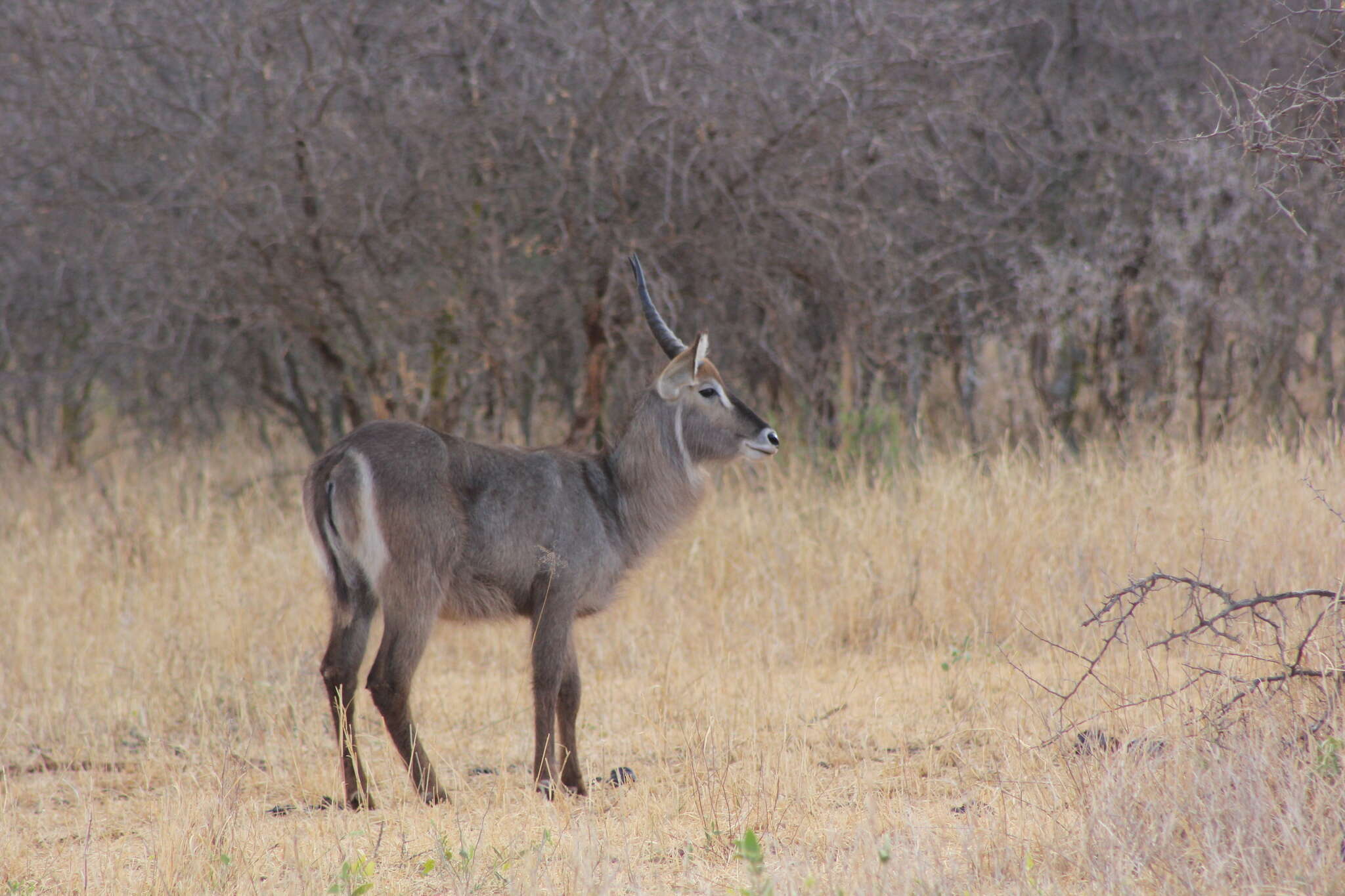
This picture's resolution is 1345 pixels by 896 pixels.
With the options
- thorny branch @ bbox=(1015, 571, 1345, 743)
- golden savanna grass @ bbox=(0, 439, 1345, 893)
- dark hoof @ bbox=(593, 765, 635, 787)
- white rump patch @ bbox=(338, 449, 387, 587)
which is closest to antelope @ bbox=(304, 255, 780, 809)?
white rump patch @ bbox=(338, 449, 387, 587)

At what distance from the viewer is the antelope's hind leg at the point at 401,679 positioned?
4.48 metres

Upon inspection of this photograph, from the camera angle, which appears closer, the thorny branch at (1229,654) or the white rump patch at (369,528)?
the thorny branch at (1229,654)

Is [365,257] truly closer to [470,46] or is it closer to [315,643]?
[470,46]

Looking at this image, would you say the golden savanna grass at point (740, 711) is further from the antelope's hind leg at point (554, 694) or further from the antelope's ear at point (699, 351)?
the antelope's ear at point (699, 351)

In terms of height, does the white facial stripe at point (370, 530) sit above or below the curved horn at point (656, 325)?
below

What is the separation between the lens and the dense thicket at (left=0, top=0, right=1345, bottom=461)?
782 centimetres

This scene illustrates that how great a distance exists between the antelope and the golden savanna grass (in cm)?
29

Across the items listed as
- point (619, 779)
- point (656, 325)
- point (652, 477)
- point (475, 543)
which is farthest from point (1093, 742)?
point (656, 325)

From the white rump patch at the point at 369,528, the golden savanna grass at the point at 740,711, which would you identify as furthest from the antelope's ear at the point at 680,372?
the white rump patch at the point at 369,528

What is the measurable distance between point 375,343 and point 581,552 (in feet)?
12.6

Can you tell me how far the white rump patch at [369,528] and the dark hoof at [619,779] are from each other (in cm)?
108

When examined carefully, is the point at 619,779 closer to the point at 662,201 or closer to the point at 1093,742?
the point at 1093,742

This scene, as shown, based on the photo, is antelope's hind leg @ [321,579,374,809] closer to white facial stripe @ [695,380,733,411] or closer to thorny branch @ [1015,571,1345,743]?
white facial stripe @ [695,380,733,411]

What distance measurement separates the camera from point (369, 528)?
14.9 ft
